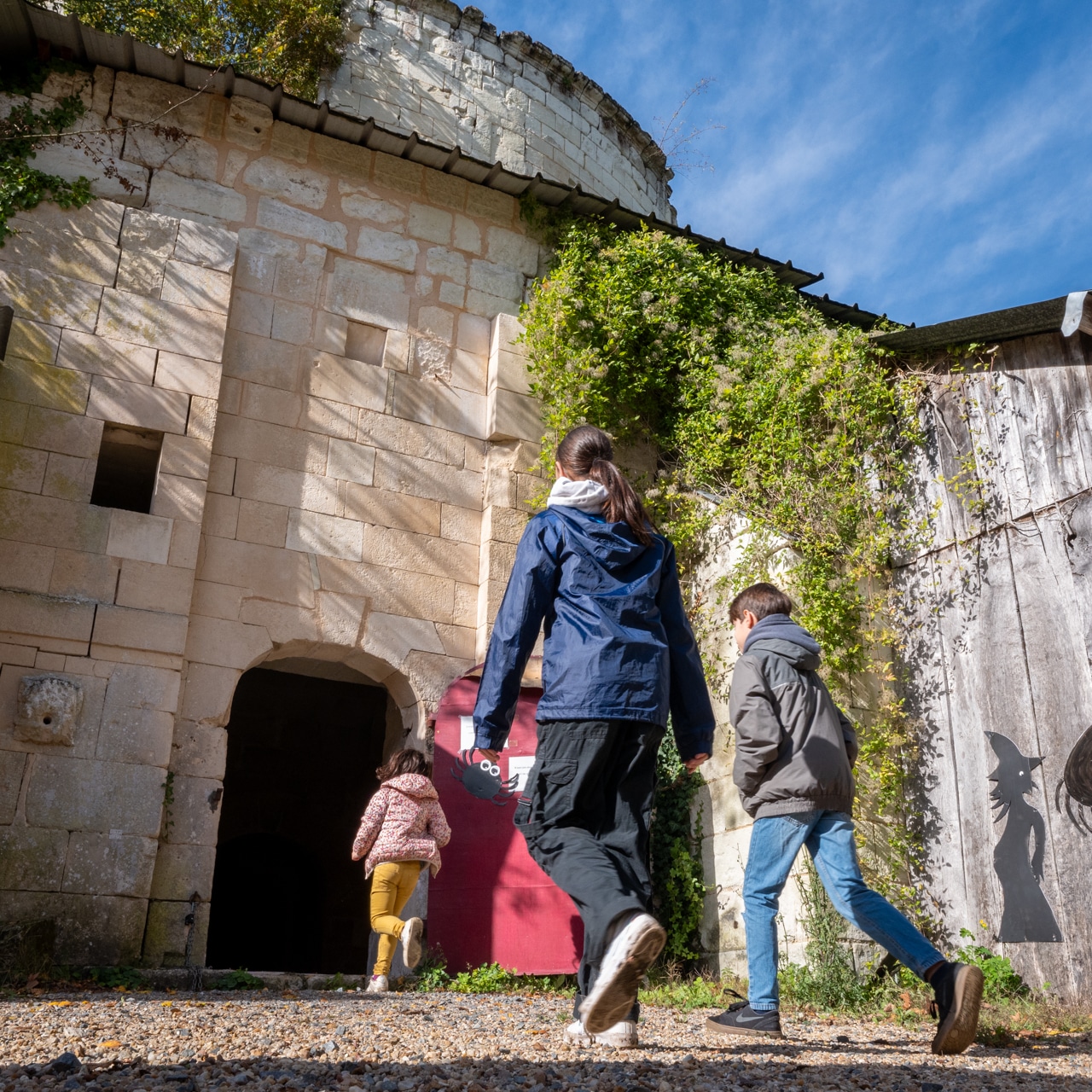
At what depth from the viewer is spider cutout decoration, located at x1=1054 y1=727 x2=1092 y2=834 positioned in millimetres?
4832

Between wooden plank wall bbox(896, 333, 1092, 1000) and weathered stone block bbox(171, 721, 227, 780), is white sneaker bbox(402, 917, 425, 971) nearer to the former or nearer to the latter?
weathered stone block bbox(171, 721, 227, 780)

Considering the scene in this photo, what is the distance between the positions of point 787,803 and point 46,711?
13.1 ft

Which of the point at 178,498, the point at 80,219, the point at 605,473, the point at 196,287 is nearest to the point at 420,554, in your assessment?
the point at 178,498

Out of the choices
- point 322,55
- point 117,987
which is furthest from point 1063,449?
point 322,55

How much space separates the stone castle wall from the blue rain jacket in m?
3.39

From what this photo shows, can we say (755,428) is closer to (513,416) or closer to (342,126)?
(513,416)

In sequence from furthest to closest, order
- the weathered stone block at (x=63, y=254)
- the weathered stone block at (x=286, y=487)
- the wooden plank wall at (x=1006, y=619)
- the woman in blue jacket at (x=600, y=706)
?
the weathered stone block at (x=286, y=487) → the weathered stone block at (x=63, y=254) → the wooden plank wall at (x=1006, y=619) → the woman in blue jacket at (x=600, y=706)

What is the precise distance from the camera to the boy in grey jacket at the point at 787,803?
3.39m

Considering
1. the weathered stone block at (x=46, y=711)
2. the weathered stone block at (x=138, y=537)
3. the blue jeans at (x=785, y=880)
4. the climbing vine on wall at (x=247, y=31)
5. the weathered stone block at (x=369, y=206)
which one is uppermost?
the climbing vine on wall at (x=247, y=31)

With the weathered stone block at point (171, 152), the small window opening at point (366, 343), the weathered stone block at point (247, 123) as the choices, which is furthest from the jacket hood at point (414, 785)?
the weathered stone block at point (247, 123)

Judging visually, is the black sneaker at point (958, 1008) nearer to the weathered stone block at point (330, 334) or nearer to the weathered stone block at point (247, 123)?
the weathered stone block at point (330, 334)

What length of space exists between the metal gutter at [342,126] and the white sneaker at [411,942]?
17.1ft

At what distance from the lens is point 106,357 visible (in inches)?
252

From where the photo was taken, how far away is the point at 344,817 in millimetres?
10305
